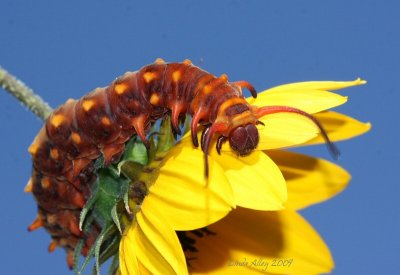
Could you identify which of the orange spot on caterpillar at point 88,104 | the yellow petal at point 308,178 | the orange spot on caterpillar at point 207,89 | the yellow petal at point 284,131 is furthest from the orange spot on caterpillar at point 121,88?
the yellow petal at point 308,178

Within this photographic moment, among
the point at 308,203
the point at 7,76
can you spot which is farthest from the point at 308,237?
the point at 7,76

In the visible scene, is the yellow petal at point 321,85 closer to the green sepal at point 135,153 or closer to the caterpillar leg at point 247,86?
the caterpillar leg at point 247,86

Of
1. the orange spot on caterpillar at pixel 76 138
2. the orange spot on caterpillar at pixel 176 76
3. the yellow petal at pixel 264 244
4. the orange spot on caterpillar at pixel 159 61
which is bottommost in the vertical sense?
the yellow petal at pixel 264 244

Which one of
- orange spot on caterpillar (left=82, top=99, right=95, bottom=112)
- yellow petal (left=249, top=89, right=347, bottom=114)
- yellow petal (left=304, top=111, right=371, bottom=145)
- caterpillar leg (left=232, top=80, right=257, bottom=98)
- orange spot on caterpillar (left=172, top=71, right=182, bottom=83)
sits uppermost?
orange spot on caterpillar (left=172, top=71, right=182, bottom=83)

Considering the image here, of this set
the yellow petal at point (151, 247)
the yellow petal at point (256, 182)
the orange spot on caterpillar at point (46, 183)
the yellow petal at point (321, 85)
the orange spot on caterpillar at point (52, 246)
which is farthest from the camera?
the orange spot on caterpillar at point (52, 246)

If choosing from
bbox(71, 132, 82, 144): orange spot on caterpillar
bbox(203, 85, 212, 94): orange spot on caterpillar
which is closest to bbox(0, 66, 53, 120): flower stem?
bbox(71, 132, 82, 144): orange spot on caterpillar

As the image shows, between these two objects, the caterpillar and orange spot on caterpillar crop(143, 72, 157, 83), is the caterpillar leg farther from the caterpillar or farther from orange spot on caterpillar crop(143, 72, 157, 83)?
orange spot on caterpillar crop(143, 72, 157, 83)
